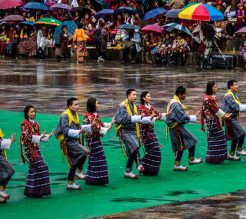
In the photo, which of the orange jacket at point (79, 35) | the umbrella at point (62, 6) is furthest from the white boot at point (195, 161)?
the umbrella at point (62, 6)

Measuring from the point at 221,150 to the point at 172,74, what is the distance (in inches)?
686

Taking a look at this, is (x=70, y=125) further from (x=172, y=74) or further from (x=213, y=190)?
(x=172, y=74)

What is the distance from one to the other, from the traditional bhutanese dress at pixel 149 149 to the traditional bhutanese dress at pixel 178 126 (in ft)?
1.52

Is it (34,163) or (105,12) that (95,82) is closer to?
(105,12)

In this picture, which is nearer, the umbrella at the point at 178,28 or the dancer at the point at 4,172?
the dancer at the point at 4,172

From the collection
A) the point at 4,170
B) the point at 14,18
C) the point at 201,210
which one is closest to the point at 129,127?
the point at 4,170

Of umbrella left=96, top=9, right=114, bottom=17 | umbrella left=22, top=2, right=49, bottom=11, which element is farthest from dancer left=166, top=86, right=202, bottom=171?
umbrella left=22, top=2, right=49, bottom=11

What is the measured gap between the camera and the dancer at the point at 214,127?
686 inches

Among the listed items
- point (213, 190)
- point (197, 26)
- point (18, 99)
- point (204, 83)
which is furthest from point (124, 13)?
point (213, 190)

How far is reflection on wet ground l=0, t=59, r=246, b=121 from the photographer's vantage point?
26781 millimetres

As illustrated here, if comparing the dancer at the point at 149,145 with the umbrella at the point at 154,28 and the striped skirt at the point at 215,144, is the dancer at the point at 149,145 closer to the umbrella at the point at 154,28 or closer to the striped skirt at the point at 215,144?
the striped skirt at the point at 215,144

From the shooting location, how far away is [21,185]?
15297 millimetres

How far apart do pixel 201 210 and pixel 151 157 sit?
11.2 ft

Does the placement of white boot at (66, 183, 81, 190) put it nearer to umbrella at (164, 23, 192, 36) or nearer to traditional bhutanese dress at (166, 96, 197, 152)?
traditional bhutanese dress at (166, 96, 197, 152)
